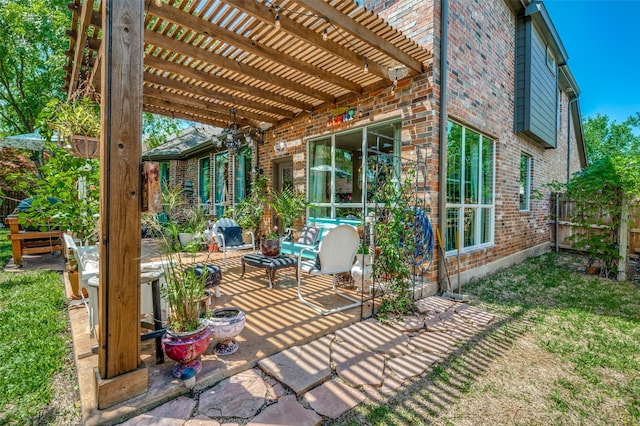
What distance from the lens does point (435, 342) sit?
2797 millimetres

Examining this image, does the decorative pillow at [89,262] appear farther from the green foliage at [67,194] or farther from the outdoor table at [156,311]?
the green foliage at [67,194]

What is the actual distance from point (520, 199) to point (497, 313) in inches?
180

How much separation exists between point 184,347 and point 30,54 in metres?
14.0

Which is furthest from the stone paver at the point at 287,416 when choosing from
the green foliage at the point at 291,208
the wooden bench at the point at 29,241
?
the wooden bench at the point at 29,241

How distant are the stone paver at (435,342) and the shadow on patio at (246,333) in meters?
0.63

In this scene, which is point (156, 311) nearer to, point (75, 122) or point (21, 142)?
point (75, 122)

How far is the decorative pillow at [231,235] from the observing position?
545 centimetres

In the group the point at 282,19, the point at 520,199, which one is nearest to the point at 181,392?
the point at 282,19

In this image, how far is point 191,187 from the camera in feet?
35.1

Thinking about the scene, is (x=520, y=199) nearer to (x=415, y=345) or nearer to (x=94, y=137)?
(x=415, y=345)

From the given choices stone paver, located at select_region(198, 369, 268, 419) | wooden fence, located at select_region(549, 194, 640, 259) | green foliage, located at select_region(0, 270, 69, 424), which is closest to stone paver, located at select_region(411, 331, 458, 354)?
stone paver, located at select_region(198, 369, 268, 419)

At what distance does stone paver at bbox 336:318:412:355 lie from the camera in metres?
2.62

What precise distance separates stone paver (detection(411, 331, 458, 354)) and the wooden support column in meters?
2.22

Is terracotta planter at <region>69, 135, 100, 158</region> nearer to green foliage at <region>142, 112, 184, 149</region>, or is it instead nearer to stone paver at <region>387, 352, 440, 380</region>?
stone paver at <region>387, 352, 440, 380</region>
